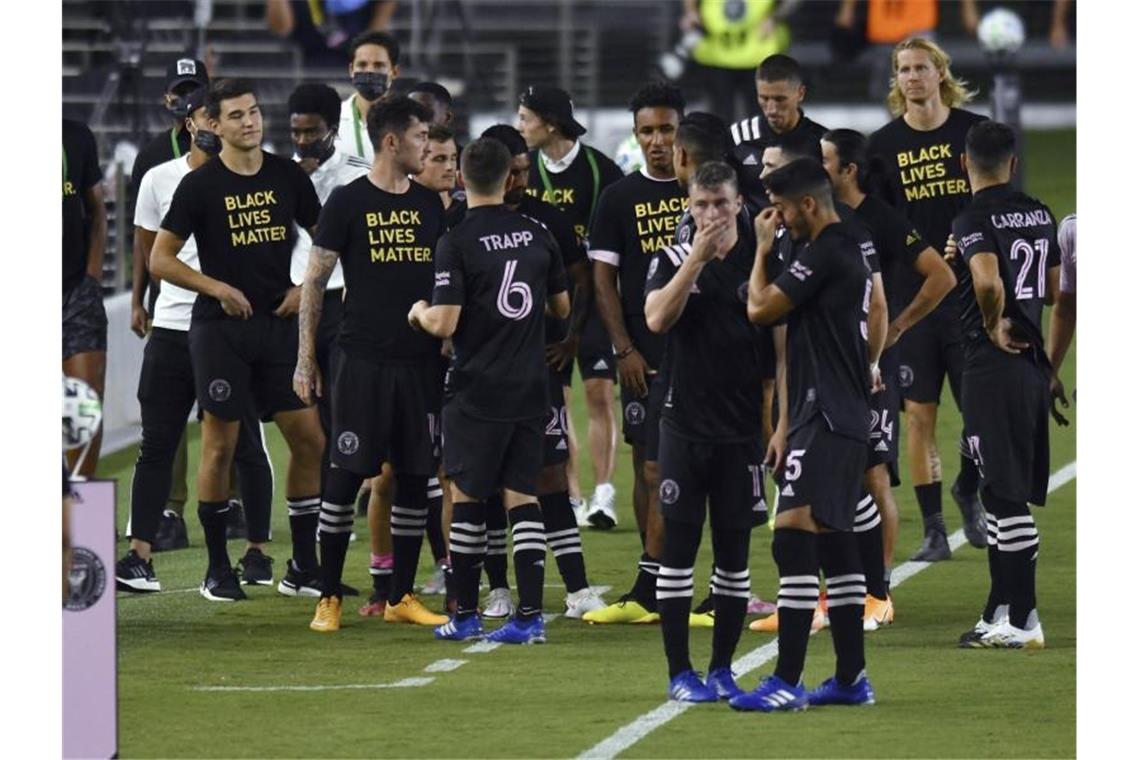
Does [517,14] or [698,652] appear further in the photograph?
[517,14]

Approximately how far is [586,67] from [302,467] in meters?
18.7

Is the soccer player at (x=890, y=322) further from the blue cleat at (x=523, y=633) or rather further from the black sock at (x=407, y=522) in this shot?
the black sock at (x=407, y=522)

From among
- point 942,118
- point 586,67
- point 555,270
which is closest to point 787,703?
point 555,270

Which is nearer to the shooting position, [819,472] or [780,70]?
[819,472]

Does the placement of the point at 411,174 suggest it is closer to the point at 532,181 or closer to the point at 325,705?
the point at 532,181

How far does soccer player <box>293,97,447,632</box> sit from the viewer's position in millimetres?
10570

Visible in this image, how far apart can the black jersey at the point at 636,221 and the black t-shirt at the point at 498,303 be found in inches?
16.3

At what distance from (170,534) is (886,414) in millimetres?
3977

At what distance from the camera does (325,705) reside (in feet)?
30.3

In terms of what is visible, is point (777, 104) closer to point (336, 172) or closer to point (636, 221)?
point (636, 221)

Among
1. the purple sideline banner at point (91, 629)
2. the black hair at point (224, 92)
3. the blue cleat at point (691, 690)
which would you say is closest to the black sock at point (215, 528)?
the black hair at point (224, 92)

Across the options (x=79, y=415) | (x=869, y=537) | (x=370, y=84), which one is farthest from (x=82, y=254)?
(x=869, y=537)

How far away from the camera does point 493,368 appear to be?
33.8ft

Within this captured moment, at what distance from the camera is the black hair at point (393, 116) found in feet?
34.4
